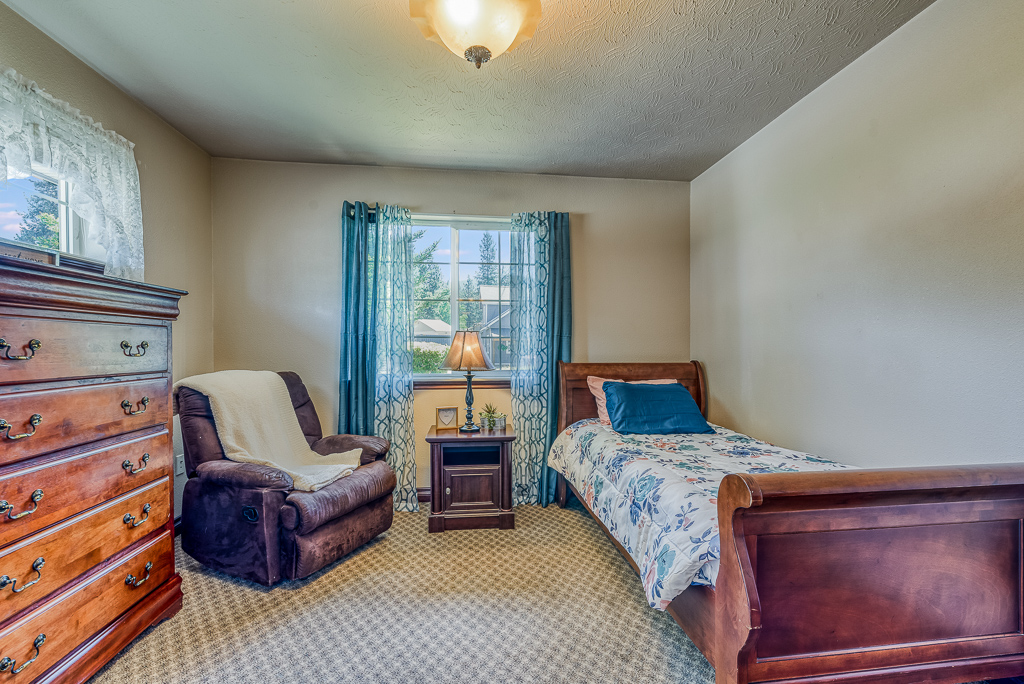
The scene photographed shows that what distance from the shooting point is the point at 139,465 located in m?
1.73

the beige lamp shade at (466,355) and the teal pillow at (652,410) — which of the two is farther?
the beige lamp shade at (466,355)

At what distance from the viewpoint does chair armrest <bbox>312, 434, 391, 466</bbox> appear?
9.21ft

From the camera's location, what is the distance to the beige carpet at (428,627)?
160cm

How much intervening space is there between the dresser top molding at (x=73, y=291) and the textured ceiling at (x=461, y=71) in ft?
3.69

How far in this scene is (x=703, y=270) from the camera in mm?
3486

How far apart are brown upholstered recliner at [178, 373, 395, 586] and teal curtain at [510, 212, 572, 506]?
136 centimetres

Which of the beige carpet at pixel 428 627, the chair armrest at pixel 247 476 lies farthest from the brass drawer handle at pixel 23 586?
the chair armrest at pixel 247 476

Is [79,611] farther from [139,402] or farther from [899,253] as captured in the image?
[899,253]

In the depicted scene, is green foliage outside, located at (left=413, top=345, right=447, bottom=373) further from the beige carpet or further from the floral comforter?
the beige carpet

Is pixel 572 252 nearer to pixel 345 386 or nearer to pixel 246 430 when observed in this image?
pixel 345 386

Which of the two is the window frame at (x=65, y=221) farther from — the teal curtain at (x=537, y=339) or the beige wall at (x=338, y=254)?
the teal curtain at (x=537, y=339)

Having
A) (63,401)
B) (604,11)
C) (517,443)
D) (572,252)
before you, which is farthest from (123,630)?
(572,252)

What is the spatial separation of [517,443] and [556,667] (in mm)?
1848

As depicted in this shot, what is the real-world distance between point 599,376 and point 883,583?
2.14 m
